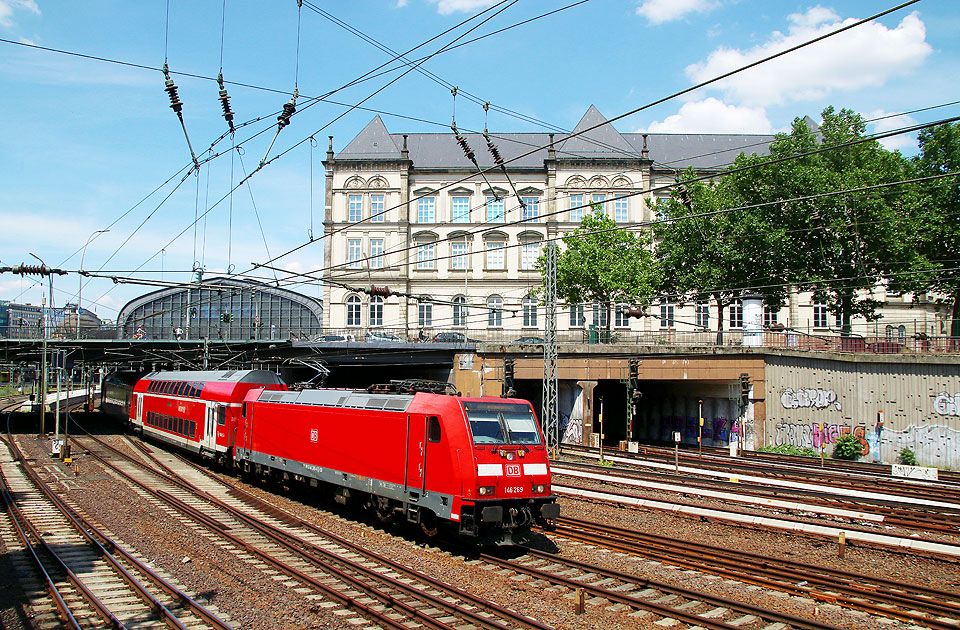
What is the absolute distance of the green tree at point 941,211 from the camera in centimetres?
3738

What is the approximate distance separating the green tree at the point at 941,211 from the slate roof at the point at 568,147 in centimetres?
1982

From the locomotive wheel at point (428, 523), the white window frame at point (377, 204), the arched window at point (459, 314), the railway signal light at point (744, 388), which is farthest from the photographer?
the white window frame at point (377, 204)

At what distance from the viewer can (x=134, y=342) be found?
143 feet

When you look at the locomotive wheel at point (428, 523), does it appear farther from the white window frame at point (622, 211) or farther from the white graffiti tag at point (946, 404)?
the white window frame at point (622, 211)

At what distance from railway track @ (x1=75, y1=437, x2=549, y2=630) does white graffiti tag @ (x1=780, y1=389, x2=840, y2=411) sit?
2617cm

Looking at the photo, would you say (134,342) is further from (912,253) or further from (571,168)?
(912,253)

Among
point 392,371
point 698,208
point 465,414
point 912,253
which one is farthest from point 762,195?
point 465,414

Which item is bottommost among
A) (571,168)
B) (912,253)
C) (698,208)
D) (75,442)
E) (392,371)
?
(75,442)

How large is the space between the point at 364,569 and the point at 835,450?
1071 inches

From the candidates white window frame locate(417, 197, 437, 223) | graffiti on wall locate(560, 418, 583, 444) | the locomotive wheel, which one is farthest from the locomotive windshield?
white window frame locate(417, 197, 437, 223)

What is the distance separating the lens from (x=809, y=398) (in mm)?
34719

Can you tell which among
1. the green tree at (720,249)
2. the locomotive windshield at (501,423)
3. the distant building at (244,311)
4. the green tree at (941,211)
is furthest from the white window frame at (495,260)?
the locomotive windshield at (501,423)

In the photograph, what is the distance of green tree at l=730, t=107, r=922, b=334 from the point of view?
122 ft

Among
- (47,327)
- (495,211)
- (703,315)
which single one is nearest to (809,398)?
(703,315)
